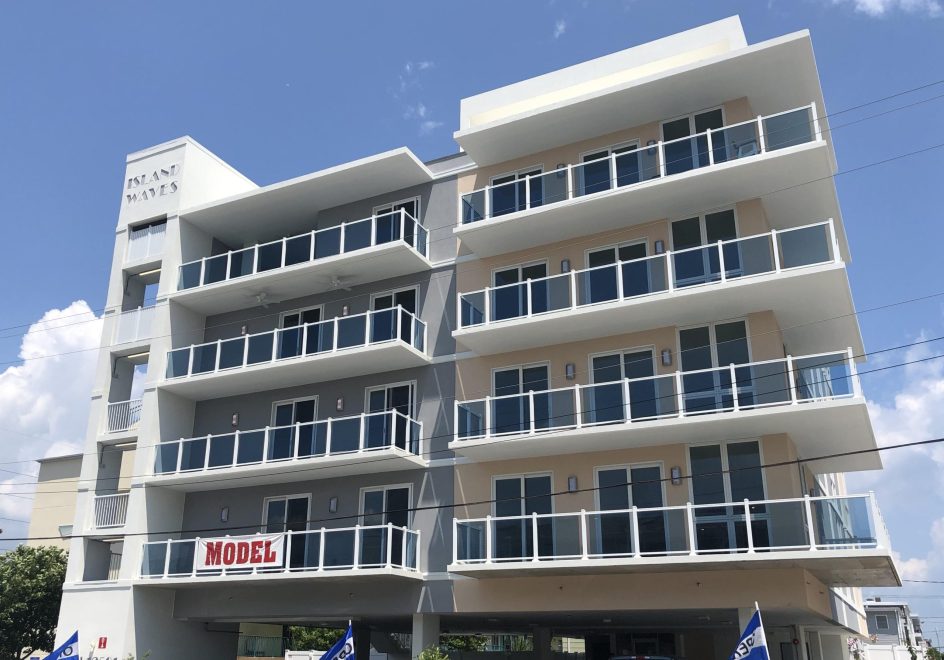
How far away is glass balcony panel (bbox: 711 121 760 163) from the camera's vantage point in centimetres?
1995

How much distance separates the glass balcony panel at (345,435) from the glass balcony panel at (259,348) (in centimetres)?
331

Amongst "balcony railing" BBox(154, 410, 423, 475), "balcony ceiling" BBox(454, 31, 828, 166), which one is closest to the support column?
"balcony railing" BBox(154, 410, 423, 475)

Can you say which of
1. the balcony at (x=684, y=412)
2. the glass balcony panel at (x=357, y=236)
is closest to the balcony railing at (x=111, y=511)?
the glass balcony panel at (x=357, y=236)

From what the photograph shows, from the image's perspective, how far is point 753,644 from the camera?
47.6 ft

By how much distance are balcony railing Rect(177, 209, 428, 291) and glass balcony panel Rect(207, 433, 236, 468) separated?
4804mm

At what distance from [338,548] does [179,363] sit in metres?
8.15

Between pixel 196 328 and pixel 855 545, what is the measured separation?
64.8 feet

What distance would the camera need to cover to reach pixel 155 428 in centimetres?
2583

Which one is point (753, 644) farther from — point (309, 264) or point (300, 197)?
point (300, 197)

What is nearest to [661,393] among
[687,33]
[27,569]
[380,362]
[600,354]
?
[600,354]

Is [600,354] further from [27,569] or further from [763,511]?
[27,569]

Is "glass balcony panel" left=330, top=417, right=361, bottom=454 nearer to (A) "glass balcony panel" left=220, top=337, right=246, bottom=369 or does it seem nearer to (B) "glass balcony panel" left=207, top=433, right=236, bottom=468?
(B) "glass balcony panel" left=207, top=433, right=236, bottom=468

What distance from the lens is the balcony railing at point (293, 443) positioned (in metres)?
22.5

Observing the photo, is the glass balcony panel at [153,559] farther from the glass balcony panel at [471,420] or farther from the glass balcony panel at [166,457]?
the glass balcony panel at [471,420]
